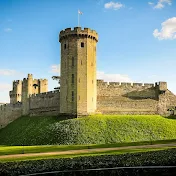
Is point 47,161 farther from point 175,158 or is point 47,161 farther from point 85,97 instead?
point 85,97

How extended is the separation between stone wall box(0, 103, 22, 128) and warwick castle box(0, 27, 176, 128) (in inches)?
217

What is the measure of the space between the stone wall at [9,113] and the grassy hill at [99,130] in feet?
50.2

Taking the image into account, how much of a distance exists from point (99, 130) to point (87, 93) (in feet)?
21.5

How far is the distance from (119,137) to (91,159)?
2476 cm

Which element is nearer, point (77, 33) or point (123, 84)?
point (77, 33)

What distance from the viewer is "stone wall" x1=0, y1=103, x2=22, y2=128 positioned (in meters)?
64.8

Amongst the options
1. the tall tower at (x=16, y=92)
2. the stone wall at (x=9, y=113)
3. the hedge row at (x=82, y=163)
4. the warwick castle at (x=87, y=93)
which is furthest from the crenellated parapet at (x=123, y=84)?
the hedge row at (x=82, y=163)

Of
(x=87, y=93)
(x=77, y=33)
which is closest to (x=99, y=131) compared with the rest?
(x=87, y=93)

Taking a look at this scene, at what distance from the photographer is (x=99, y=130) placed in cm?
4238

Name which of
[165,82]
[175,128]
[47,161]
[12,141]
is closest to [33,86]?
[12,141]

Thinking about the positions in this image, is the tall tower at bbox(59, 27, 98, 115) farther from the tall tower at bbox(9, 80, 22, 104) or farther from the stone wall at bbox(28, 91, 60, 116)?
the tall tower at bbox(9, 80, 22, 104)

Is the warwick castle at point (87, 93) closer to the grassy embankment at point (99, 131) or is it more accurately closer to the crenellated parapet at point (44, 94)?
the crenellated parapet at point (44, 94)

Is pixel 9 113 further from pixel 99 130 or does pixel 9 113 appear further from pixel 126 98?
pixel 99 130

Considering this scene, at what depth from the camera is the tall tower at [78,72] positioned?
46250mm
